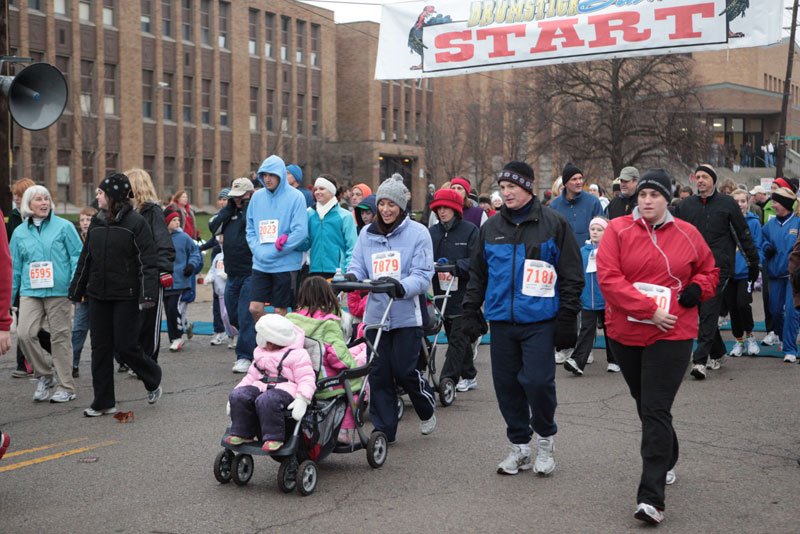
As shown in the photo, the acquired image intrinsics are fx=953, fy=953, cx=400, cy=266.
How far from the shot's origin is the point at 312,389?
231 inches

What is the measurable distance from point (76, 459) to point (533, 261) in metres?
3.54

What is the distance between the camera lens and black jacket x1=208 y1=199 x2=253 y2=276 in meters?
11.0

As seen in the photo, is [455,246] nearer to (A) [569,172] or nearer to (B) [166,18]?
(A) [569,172]

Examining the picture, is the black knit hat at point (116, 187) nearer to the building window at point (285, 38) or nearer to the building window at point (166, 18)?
the building window at point (166, 18)

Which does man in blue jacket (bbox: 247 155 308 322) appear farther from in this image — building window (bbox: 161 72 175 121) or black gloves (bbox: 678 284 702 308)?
building window (bbox: 161 72 175 121)

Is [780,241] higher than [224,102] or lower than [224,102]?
lower

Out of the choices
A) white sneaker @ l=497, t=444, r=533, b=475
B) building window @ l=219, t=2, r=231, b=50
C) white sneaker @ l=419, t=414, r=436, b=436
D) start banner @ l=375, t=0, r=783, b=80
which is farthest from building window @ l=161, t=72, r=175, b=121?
white sneaker @ l=497, t=444, r=533, b=475

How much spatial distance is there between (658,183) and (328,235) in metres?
5.36

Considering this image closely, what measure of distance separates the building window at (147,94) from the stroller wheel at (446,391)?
146ft

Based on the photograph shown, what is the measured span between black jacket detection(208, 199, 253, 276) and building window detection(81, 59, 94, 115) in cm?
3583

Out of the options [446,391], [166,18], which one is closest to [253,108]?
[166,18]

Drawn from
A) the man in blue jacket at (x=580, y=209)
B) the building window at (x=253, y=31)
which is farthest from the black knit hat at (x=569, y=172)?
the building window at (x=253, y=31)

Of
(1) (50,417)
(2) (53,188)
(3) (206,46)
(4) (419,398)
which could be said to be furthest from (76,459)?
(3) (206,46)

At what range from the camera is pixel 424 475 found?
20.8 feet
